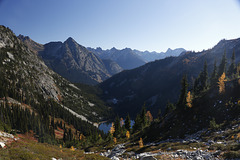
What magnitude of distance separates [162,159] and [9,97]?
151 m

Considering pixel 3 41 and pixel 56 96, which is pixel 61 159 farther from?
pixel 3 41

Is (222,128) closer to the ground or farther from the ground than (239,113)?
closer to the ground

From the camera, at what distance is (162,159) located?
20.8 metres

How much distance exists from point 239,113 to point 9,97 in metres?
165

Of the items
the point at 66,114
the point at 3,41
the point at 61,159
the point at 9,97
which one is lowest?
the point at 61,159

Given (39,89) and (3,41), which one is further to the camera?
(3,41)

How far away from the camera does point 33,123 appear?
10375 cm

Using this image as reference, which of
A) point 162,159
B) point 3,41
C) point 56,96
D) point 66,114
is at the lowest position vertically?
point 162,159

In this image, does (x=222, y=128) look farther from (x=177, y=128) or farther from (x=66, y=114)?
(x=66, y=114)

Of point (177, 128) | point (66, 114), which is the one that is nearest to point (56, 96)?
point (66, 114)

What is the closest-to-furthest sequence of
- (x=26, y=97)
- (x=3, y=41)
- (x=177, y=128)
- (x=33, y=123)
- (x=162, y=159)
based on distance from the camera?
(x=162, y=159) < (x=177, y=128) < (x=33, y=123) < (x=26, y=97) < (x=3, y=41)

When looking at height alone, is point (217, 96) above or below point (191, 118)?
above

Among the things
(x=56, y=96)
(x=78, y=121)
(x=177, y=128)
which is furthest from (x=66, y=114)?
(x=177, y=128)

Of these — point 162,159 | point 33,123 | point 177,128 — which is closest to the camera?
point 162,159
